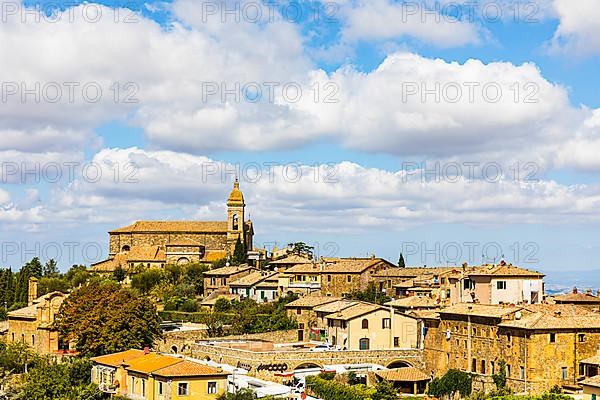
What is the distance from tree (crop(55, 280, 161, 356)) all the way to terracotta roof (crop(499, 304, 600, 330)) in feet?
85.9

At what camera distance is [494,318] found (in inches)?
2172

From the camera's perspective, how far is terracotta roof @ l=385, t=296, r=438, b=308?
6969cm

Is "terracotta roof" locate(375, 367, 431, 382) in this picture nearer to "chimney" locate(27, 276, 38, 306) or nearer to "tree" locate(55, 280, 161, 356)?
"tree" locate(55, 280, 161, 356)

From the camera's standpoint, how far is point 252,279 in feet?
289

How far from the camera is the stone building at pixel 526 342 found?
51.9 meters

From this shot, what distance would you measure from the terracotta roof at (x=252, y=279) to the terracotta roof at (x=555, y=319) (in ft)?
117

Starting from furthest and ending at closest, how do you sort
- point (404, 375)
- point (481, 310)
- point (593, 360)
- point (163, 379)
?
point (404, 375)
point (481, 310)
point (593, 360)
point (163, 379)

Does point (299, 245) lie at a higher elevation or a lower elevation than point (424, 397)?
higher

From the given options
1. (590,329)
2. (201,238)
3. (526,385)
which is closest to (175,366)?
(526,385)

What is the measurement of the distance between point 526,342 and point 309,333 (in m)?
25.1

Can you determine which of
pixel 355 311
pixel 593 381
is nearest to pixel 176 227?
pixel 355 311

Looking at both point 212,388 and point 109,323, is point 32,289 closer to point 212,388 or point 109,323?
point 109,323

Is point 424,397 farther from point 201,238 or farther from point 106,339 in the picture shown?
point 201,238

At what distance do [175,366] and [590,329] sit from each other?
2331cm
